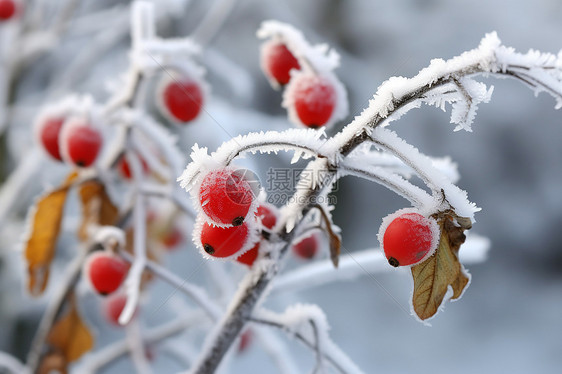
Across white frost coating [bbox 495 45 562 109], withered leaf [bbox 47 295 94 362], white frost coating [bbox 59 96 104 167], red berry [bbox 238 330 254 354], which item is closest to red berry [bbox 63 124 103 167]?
white frost coating [bbox 59 96 104 167]

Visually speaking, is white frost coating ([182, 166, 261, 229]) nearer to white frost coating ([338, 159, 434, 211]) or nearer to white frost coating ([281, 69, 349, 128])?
white frost coating ([338, 159, 434, 211])

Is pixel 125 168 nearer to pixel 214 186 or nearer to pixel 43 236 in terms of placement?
pixel 43 236

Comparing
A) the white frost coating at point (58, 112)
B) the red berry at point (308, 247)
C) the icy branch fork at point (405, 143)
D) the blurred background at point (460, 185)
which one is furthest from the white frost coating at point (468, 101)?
the blurred background at point (460, 185)

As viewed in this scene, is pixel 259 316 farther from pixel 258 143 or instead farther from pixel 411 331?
pixel 411 331

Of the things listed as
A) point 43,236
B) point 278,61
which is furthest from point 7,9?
point 278,61

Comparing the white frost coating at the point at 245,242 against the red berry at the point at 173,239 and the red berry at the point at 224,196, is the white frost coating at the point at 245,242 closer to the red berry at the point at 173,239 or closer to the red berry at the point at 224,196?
the red berry at the point at 224,196

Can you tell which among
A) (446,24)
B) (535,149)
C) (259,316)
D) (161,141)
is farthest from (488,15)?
(259,316)

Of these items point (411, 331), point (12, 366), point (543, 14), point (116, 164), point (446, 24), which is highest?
point (543, 14)
